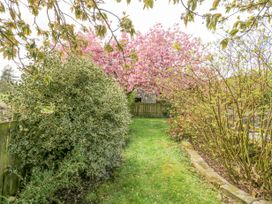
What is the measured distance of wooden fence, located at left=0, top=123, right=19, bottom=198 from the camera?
316 cm

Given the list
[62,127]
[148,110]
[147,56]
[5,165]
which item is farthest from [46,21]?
[148,110]

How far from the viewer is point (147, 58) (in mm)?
12852

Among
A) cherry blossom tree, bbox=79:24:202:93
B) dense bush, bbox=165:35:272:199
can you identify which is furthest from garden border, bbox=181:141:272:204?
cherry blossom tree, bbox=79:24:202:93

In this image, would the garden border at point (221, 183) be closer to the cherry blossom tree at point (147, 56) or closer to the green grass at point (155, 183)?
the green grass at point (155, 183)

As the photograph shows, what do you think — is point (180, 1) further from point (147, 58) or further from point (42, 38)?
point (147, 58)

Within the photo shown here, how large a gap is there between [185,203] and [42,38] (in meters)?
3.26

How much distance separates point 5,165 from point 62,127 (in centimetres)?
92

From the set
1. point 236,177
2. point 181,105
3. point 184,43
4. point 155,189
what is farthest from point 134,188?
point 184,43

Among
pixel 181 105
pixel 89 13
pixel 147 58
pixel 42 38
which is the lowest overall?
pixel 181 105

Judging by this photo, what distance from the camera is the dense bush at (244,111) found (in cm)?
413

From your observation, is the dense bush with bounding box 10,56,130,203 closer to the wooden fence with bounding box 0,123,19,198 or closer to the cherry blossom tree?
the wooden fence with bounding box 0,123,19,198

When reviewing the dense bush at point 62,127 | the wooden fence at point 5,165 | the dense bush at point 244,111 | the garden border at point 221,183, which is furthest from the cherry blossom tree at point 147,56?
the wooden fence at point 5,165

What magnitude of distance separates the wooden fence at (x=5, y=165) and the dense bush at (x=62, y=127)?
112 mm

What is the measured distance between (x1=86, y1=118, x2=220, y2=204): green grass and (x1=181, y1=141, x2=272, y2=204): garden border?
6.2 inches
